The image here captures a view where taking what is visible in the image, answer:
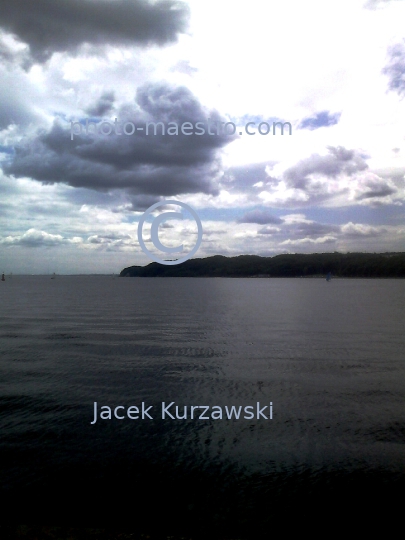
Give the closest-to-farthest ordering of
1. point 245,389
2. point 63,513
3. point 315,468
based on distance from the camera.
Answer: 1. point 63,513
2. point 315,468
3. point 245,389

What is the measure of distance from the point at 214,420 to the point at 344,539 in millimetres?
5866

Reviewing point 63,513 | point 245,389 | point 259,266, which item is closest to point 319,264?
point 259,266

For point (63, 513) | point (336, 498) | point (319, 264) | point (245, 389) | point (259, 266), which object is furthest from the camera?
point (319, 264)

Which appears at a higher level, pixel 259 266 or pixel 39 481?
pixel 259 266

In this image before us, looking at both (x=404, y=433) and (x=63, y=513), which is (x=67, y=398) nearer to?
(x=63, y=513)

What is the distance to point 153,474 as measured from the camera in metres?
8.91

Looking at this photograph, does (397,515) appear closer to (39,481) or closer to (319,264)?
(39,481)

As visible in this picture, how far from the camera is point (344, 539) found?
268 inches

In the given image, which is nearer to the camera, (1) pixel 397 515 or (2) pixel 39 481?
(1) pixel 397 515

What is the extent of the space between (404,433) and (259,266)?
76729 millimetres

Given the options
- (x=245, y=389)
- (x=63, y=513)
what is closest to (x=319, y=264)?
(x=245, y=389)

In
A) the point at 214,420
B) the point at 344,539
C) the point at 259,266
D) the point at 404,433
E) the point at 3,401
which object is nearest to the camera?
the point at 344,539

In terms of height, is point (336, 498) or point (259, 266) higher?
point (259, 266)

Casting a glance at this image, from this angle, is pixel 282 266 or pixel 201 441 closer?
pixel 201 441
